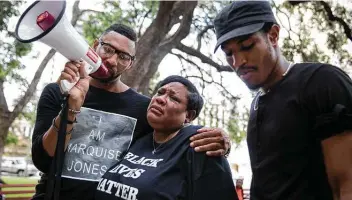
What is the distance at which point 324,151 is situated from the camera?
1.22 metres

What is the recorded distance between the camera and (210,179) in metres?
1.58

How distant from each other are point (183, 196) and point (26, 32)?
964mm

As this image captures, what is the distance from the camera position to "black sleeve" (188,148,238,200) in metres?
1.57

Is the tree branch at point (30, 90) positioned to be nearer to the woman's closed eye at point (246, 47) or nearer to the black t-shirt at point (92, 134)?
the black t-shirt at point (92, 134)

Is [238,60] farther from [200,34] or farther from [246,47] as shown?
[200,34]

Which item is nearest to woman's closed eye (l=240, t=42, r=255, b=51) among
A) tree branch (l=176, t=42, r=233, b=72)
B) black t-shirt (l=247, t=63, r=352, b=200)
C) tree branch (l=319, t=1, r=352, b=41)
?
black t-shirt (l=247, t=63, r=352, b=200)

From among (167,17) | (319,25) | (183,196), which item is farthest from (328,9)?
(183,196)

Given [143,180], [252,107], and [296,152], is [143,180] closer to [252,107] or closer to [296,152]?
[252,107]

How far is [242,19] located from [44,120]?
3.54 feet

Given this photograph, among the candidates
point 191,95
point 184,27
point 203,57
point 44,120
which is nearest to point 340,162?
point 191,95

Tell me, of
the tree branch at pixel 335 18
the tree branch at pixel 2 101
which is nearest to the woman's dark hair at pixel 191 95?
the tree branch at pixel 335 18

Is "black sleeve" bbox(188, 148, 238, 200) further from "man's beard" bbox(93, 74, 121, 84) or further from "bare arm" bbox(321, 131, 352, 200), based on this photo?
"man's beard" bbox(93, 74, 121, 84)

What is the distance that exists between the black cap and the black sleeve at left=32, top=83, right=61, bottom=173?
0.90m

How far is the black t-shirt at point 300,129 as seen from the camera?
1187mm
